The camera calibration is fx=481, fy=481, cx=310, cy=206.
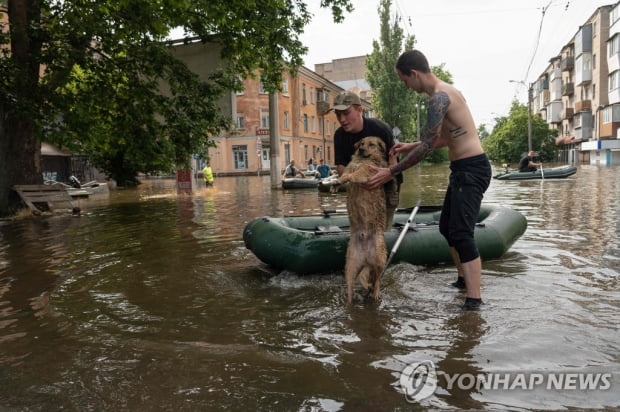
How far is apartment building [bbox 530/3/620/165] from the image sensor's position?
44719mm

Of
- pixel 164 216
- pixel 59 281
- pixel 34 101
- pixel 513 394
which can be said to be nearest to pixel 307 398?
pixel 513 394

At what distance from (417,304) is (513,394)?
176 cm

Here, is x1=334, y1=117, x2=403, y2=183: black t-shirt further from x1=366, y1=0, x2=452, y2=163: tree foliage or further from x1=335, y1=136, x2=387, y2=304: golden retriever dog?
x1=366, y1=0, x2=452, y2=163: tree foliage

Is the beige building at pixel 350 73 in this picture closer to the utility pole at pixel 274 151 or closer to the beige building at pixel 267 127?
the beige building at pixel 267 127

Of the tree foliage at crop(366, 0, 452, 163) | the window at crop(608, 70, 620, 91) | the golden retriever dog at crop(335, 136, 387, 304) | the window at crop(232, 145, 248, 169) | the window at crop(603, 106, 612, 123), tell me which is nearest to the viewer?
the golden retriever dog at crop(335, 136, 387, 304)

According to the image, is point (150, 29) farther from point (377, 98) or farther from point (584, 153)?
point (584, 153)

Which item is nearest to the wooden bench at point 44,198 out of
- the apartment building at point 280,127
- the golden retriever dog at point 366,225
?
the golden retriever dog at point 366,225

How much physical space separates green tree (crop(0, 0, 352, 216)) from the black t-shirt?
867 cm

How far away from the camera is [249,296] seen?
498cm

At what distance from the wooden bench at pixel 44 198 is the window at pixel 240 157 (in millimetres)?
34165

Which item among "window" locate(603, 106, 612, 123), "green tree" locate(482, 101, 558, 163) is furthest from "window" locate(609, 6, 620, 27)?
"green tree" locate(482, 101, 558, 163)

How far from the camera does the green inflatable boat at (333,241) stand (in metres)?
5.45

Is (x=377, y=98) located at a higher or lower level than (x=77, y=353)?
higher

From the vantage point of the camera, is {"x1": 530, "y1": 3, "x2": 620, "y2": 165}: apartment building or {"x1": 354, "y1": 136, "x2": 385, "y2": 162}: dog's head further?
{"x1": 530, "y1": 3, "x2": 620, "y2": 165}: apartment building
